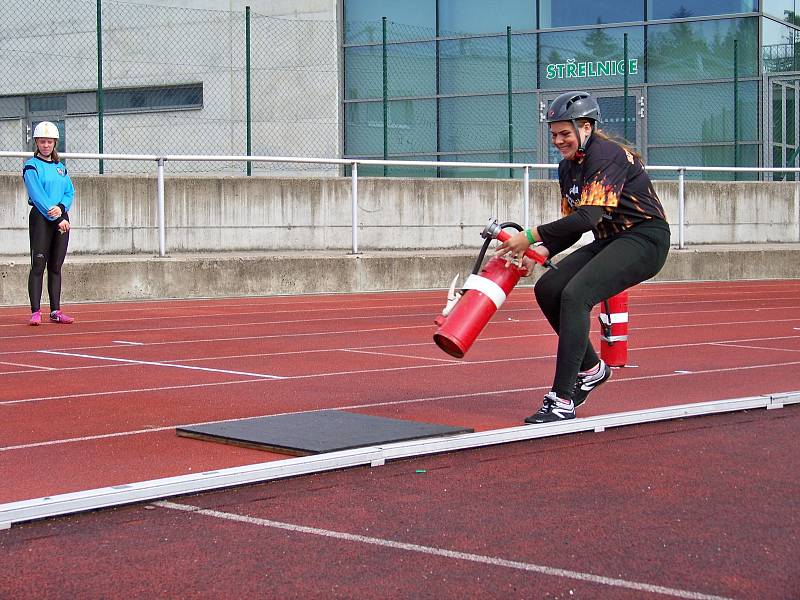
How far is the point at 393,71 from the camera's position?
97.9 ft

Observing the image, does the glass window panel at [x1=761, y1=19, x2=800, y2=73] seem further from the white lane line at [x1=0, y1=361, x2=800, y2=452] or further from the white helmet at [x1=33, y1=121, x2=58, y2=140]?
the white lane line at [x1=0, y1=361, x2=800, y2=452]

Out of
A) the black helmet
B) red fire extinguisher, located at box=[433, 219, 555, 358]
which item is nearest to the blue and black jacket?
red fire extinguisher, located at box=[433, 219, 555, 358]

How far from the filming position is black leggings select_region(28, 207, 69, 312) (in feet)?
43.5

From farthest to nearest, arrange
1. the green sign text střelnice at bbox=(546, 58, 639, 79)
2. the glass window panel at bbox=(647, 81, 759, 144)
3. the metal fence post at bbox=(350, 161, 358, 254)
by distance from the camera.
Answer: the green sign text střelnice at bbox=(546, 58, 639, 79) → the glass window panel at bbox=(647, 81, 759, 144) → the metal fence post at bbox=(350, 161, 358, 254)

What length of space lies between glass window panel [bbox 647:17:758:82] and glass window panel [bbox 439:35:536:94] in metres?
2.67

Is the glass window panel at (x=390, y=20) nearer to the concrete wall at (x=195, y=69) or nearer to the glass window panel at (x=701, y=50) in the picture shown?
the concrete wall at (x=195, y=69)

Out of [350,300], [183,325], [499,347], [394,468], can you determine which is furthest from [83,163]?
[394,468]

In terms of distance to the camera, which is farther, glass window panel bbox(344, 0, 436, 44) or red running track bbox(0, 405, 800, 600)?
glass window panel bbox(344, 0, 436, 44)

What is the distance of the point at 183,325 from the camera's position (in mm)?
13406

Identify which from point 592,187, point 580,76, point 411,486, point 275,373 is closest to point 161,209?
point 275,373

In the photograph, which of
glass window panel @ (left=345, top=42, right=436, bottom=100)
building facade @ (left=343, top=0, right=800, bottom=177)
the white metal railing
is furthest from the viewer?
glass window panel @ (left=345, top=42, right=436, bottom=100)

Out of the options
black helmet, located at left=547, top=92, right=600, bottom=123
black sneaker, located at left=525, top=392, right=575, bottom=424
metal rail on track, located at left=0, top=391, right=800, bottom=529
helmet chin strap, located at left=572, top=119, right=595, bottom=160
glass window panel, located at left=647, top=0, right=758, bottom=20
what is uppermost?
glass window panel, located at left=647, top=0, right=758, bottom=20

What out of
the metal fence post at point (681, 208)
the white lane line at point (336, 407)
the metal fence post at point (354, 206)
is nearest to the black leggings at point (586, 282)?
the white lane line at point (336, 407)

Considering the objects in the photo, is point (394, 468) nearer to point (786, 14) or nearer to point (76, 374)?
point (76, 374)
